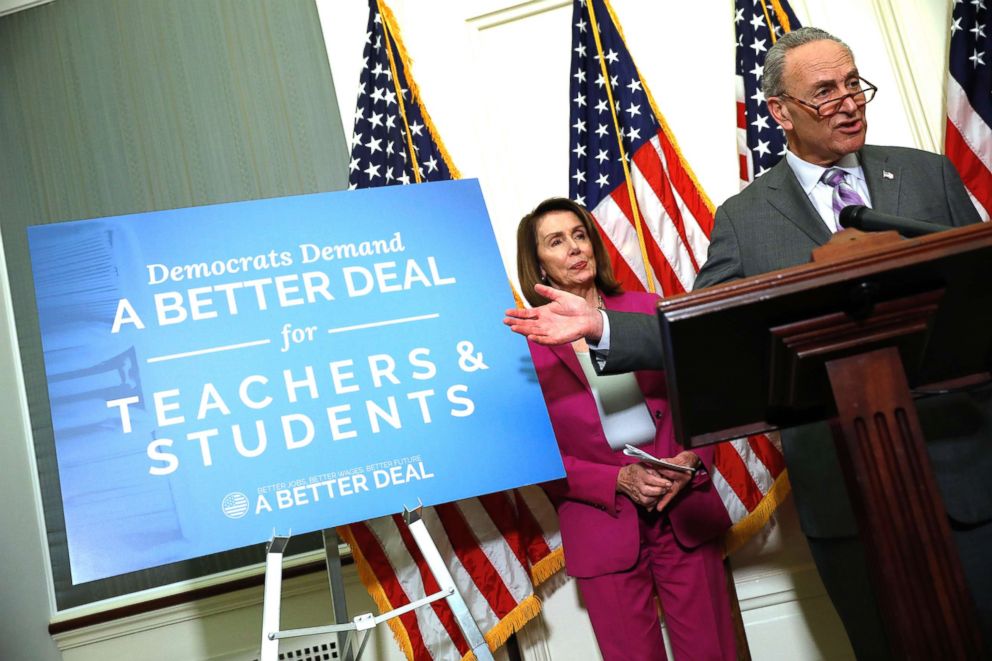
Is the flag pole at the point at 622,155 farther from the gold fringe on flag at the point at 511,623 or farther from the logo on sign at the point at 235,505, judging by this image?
the logo on sign at the point at 235,505

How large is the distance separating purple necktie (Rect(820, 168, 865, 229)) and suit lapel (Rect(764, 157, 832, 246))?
0.06 metres

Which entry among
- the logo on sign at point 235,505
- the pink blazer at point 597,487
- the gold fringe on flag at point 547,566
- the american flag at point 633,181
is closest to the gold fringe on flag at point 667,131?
the american flag at point 633,181

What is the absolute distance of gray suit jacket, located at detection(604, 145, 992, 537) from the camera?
1.89 m

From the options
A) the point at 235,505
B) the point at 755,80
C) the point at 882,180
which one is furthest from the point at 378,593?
the point at 755,80

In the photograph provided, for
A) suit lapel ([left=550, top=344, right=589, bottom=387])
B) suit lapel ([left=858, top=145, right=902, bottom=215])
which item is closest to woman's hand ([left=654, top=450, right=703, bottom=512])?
suit lapel ([left=550, top=344, right=589, bottom=387])

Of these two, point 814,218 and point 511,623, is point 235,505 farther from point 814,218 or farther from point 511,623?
point 814,218

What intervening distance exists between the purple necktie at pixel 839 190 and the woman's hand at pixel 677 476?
810 mm

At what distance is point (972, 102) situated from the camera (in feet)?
10.3

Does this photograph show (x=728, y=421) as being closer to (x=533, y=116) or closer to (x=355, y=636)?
(x=355, y=636)

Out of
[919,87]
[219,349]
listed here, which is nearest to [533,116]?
[919,87]

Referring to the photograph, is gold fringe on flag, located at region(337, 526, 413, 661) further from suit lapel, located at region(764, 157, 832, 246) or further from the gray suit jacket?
suit lapel, located at region(764, 157, 832, 246)

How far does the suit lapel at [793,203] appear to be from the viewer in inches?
85.3

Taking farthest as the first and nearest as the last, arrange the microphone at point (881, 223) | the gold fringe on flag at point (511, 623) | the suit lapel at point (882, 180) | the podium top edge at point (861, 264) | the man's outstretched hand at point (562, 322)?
the gold fringe on flag at point (511, 623)
the suit lapel at point (882, 180)
the man's outstretched hand at point (562, 322)
the microphone at point (881, 223)
the podium top edge at point (861, 264)

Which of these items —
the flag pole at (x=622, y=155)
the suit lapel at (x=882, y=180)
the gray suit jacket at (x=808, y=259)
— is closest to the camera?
the gray suit jacket at (x=808, y=259)
